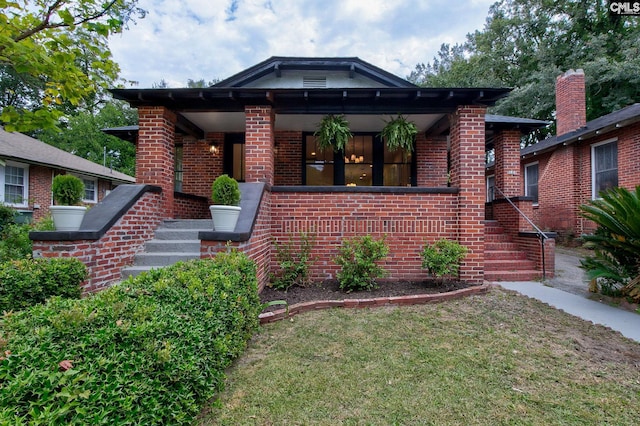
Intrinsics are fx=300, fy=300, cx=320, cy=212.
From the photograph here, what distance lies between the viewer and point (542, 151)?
478 inches

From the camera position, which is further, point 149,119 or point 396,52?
point 396,52

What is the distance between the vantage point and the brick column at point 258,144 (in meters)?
5.23

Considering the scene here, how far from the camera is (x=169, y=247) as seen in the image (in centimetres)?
472

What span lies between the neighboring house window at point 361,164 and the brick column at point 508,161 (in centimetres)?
209

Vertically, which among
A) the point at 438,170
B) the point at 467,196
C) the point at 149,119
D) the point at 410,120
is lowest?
the point at 467,196

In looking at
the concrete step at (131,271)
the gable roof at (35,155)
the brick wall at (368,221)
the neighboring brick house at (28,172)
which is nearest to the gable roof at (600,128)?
the brick wall at (368,221)

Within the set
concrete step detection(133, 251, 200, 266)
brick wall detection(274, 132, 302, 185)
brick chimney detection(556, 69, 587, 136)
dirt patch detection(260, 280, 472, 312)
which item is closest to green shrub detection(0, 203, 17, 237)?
concrete step detection(133, 251, 200, 266)

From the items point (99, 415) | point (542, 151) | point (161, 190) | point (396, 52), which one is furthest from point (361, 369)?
point (396, 52)

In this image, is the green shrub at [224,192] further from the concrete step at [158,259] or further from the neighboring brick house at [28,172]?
the neighboring brick house at [28,172]

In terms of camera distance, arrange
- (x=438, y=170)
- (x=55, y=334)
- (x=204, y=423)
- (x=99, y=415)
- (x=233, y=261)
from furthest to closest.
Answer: (x=438, y=170) → (x=233, y=261) → (x=204, y=423) → (x=55, y=334) → (x=99, y=415)

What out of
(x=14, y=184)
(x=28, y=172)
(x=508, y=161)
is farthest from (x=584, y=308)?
(x=28, y=172)

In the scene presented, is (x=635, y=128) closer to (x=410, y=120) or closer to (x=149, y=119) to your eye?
(x=410, y=120)

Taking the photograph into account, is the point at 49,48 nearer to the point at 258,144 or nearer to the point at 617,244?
the point at 258,144

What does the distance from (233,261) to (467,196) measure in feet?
13.4
